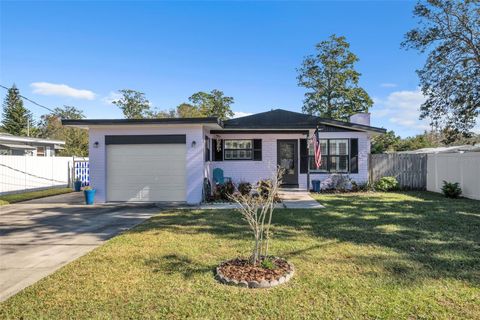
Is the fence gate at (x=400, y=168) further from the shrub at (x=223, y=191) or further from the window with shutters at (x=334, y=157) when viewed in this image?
the shrub at (x=223, y=191)

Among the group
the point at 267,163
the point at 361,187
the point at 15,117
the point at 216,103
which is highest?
the point at 216,103

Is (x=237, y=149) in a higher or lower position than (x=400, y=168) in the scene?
higher

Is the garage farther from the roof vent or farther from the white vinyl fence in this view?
the white vinyl fence

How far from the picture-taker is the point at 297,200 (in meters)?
11.1

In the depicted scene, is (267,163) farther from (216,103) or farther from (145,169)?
(216,103)

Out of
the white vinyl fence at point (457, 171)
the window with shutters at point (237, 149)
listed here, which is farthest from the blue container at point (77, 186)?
the white vinyl fence at point (457, 171)

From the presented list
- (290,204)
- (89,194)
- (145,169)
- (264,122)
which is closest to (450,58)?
(264,122)

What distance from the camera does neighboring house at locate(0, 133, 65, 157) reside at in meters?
18.0

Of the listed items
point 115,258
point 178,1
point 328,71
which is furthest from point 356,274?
point 328,71

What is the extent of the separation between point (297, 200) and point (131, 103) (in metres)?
40.5

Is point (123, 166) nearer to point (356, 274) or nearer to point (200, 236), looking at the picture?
point (200, 236)

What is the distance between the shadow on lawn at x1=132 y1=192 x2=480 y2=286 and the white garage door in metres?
2.13

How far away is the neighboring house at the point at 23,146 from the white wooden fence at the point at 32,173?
319 centimetres

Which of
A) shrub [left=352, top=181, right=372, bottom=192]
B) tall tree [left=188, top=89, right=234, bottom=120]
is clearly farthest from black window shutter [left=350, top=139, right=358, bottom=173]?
tall tree [left=188, top=89, right=234, bottom=120]
